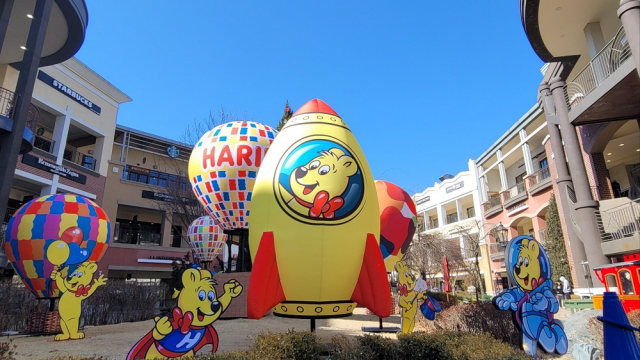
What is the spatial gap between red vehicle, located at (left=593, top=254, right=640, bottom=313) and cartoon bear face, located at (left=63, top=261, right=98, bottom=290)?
547 inches

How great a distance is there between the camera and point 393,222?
518 inches

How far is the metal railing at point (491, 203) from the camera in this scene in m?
32.1

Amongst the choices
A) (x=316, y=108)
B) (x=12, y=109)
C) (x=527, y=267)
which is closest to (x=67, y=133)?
(x=12, y=109)

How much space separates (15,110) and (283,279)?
39.2ft

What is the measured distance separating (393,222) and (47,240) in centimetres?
1076

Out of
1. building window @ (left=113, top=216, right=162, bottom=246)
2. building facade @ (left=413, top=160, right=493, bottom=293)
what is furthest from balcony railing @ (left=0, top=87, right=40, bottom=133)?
building facade @ (left=413, top=160, right=493, bottom=293)

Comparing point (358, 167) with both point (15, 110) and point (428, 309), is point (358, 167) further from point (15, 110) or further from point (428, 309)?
point (15, 110)

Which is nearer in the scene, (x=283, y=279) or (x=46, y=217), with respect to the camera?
(x=283, y=279)

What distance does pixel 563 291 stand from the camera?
61.7ft

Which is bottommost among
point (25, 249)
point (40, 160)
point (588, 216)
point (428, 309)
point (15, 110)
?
point (428, 309)

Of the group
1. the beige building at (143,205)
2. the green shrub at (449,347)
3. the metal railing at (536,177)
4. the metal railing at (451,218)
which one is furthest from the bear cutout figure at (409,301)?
the metal railing at (451,218)

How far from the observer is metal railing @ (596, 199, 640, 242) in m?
11.5

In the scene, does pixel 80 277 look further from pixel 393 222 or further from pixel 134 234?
pixel 134 234

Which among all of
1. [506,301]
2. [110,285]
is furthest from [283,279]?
[110,285]
